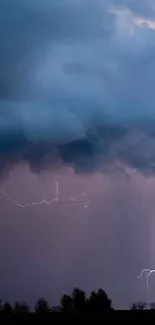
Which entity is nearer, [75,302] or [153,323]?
[153,323]

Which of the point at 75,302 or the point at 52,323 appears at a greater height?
the point at 75,302

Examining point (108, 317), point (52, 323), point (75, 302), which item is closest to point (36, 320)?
point (52, 323)

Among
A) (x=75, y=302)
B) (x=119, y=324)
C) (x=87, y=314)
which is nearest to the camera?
(x=119, y=324)

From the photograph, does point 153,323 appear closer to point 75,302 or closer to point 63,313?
point 63,313

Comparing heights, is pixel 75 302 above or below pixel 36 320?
above

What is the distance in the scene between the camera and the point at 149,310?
26953mm

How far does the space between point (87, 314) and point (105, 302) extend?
5652 mm

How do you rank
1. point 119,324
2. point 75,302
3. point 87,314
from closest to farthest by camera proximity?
point 119,324, point 87,314, point 75,302

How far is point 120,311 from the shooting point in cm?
2694

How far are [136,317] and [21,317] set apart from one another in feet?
13.0

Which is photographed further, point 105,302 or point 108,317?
point 105,302

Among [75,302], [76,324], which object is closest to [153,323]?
[76,324]

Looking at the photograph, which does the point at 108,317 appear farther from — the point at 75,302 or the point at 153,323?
the point at 75,302

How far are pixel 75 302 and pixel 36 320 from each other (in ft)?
18.2
